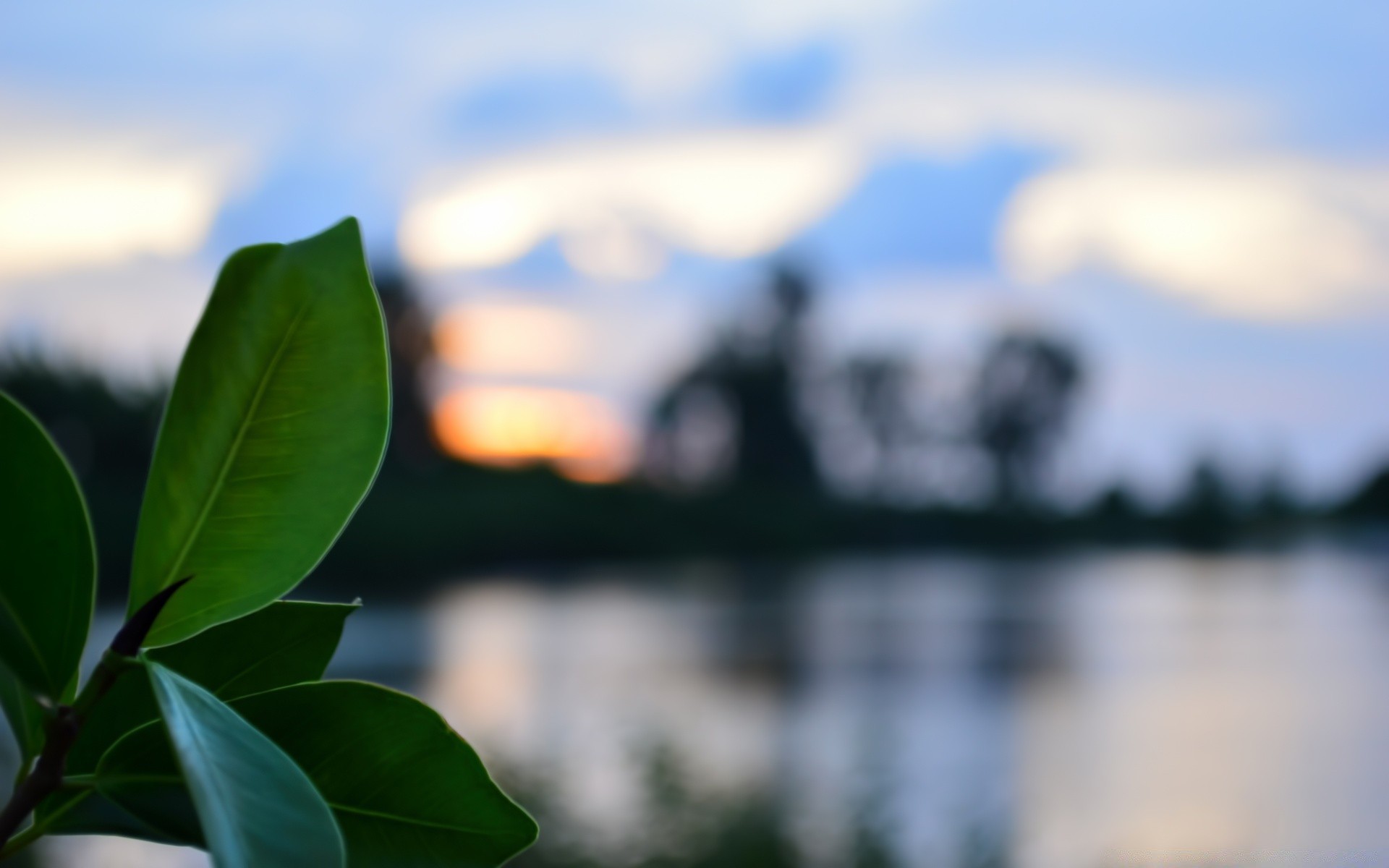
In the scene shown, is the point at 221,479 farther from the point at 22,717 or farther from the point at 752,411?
the point at 752,411

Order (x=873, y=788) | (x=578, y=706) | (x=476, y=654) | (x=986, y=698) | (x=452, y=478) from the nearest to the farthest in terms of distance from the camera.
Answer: (x=873, y=788)
(x=578, y=706)
(x=986, y=698)
(x=476, y=654)
(x=452, y=478)

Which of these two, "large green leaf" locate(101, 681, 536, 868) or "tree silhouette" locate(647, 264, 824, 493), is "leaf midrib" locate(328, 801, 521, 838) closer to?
"large green leaf" locate(101, 681, 536, 868)

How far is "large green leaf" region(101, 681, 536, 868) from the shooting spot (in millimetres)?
289

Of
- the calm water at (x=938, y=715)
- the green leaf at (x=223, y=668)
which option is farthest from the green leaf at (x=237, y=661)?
the calm water at (x=938, y=715)

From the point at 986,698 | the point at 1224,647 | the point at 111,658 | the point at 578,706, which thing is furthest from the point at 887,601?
the point at 111,658

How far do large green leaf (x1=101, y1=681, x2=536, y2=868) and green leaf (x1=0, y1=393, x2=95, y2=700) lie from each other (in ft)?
0.10

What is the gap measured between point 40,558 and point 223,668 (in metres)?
0.08

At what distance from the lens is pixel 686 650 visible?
577 inches

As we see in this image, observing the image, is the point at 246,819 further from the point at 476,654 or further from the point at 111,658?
the point at 476,654

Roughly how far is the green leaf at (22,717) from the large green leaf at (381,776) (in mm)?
18

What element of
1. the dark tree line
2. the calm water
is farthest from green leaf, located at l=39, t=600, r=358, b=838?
the dark tree line

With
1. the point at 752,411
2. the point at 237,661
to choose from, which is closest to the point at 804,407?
the point at 752,411

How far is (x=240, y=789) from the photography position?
225mm

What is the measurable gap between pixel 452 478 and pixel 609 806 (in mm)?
17053
